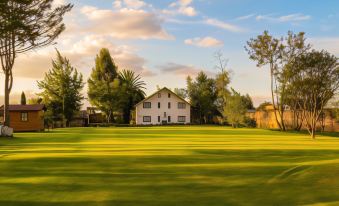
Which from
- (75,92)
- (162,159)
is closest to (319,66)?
(162,159)

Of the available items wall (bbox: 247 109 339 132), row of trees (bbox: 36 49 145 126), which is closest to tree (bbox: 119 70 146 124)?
row of trees (bbox: 36 49 145 126)

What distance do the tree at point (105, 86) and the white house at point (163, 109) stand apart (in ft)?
21.6

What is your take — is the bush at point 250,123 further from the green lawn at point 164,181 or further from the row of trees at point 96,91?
the green lawn at point 164,181

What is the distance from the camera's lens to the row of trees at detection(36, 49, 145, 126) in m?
86.8

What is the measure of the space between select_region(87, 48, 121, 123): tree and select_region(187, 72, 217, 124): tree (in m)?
20.0

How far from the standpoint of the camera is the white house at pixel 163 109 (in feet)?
327

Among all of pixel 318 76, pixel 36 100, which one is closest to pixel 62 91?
pixel 36 100

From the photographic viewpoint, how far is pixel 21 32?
73.8 feet

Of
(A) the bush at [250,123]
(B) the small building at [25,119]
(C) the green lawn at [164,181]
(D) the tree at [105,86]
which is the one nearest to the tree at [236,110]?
(A) the bush at [250,123]

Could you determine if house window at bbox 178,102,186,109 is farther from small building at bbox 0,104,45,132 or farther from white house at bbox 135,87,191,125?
small building at bbox 0,104,45,132

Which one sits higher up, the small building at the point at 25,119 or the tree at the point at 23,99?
the tree at the point at 23,99

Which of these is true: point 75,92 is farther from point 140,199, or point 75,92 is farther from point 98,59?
point 140,199

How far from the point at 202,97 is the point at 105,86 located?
82.0 feet

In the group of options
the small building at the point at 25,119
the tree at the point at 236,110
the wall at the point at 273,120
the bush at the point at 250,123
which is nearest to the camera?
the small building at the point at 25,119
